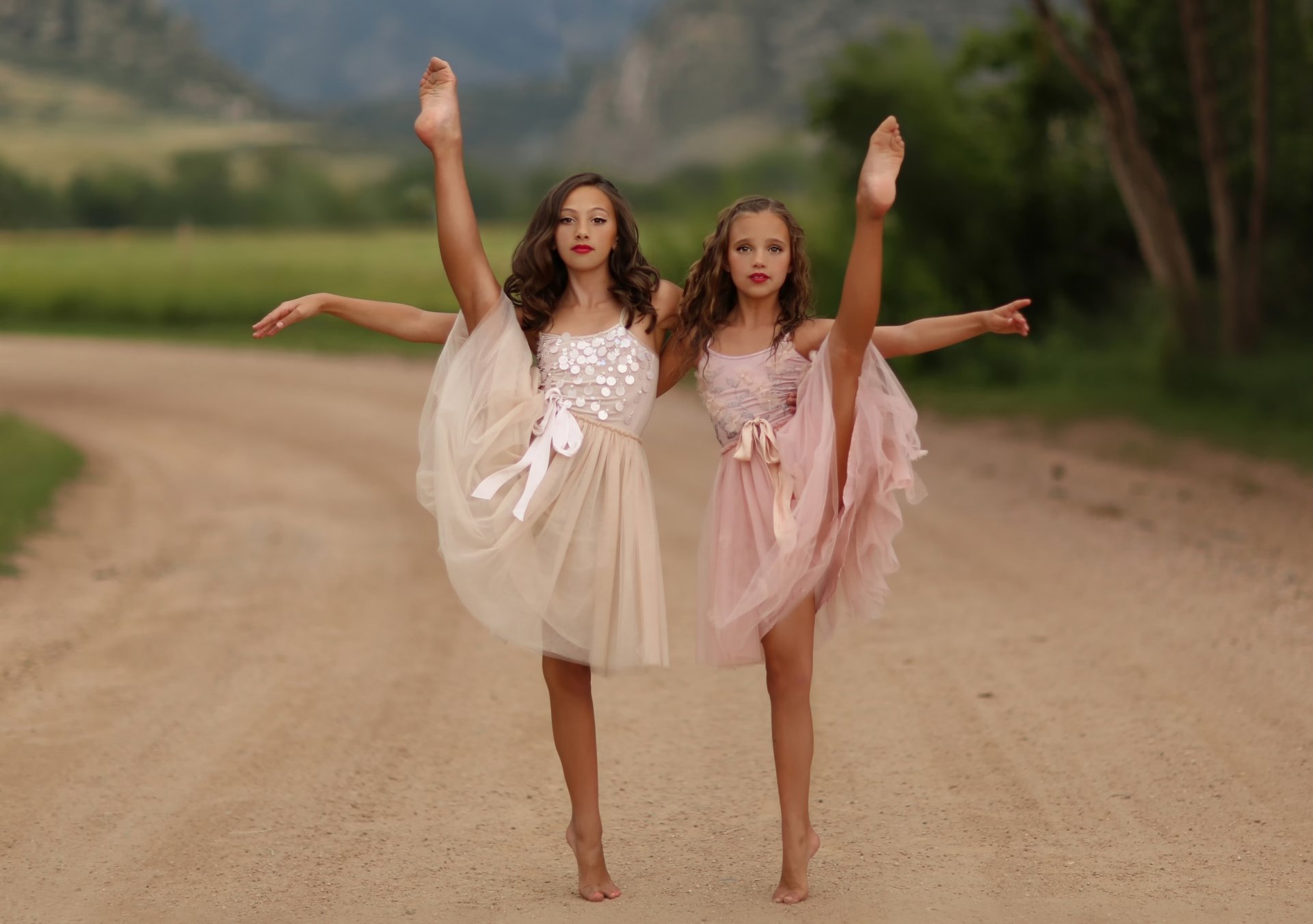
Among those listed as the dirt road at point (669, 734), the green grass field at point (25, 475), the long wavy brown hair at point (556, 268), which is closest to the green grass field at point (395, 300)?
the dirt road at point (669, 734)

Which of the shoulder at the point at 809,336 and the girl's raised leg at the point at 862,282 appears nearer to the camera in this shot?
the girl's raised leg at the point at 862,282

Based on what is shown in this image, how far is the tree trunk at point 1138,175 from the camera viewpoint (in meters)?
15.6

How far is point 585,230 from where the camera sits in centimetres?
463

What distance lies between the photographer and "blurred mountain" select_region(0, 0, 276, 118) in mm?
31516

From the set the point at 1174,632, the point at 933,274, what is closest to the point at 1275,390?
the point at 933,274

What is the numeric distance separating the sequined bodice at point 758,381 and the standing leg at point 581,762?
830mm

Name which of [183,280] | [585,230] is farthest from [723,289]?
[183,280]

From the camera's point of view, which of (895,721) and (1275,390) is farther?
(1275,390)

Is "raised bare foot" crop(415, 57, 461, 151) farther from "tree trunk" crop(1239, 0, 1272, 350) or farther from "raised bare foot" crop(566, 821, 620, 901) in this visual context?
"tree trunk" crop(1239, 0, 1272, 350)

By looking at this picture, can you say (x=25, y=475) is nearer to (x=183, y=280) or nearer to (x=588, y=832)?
(x=588, y=832)

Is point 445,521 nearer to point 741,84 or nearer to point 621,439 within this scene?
point 621,439

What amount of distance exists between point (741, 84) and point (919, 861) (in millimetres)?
30564

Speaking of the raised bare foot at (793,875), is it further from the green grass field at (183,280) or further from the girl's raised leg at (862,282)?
the green grass field at (183,280)

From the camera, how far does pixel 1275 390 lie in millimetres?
15148
